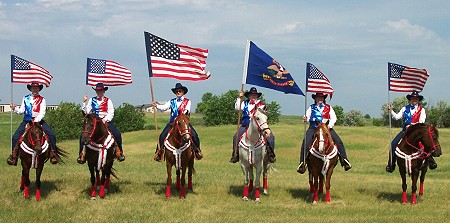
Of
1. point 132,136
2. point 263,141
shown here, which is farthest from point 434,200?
point 132,136

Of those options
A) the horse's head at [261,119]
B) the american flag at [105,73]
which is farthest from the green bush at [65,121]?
the horse's head at [261,119]

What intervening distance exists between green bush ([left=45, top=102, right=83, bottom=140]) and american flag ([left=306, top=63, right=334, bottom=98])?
7274 cm

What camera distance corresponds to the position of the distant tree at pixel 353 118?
119m

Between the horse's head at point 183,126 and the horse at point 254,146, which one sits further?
the horse at point 254,146

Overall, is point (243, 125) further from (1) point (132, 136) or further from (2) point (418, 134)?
(1) point (132, 136)

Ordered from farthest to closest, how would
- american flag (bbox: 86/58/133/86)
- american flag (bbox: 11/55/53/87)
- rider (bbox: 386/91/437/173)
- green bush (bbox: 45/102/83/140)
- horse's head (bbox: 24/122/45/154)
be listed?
green bush (bbox: 45/102/83/140) → american flag (bbox: 86/58/133/86) → american flag (bbox: 11/55/53/87) → rider (bbox: 386/91/437/173) → horse's head (bbox: 24/122/45/154)

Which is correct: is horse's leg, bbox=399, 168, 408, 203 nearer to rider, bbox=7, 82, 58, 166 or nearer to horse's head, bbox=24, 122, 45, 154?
rider, bbox=7, 82, 58, 166

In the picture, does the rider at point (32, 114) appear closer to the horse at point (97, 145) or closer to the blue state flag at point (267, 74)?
the horse at point (97, 145)

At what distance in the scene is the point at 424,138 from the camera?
1463cm

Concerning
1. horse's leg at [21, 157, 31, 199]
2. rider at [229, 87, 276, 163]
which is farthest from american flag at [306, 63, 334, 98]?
horse's leg at [21, 157, 31, 199]

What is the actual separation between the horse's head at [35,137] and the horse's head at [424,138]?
9.83 meters

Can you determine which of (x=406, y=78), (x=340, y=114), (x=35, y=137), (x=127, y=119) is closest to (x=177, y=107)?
(x=35, y=137)

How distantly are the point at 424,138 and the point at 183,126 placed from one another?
6.43 metres

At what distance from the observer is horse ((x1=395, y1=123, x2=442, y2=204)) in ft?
47.9
